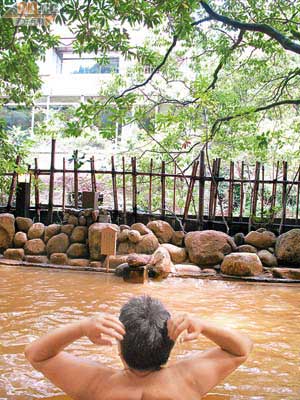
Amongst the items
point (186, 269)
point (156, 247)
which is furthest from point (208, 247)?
point (156, 247)

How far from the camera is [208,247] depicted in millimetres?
7887

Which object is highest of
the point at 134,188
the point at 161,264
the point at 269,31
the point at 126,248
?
the point at 269,31

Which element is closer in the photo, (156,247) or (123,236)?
(156,247)

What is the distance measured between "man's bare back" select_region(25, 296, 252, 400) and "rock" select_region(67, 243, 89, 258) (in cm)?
683

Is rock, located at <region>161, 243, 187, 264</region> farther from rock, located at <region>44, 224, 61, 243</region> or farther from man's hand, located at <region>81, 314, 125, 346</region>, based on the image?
man's hand, located at <region>81, 314, 125, 346</region>

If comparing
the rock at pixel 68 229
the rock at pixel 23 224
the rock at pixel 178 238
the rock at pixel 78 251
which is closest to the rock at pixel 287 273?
the rock at pixel 178 238

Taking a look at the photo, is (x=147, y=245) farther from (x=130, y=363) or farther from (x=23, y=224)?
(x=130, y=363)

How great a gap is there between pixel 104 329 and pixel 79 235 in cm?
724

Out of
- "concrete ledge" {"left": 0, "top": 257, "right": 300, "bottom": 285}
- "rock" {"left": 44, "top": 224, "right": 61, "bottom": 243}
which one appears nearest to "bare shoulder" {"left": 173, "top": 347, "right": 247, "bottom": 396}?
"concrete ledge" {"left": 0, "top": 257, "right": 300, "bottom": 285}

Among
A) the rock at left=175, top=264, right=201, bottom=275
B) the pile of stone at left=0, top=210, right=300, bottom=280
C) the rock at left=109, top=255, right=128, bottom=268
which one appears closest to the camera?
the pile of stone at left=0, top=210, right=300, bottom=280

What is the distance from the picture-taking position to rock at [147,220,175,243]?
8633 millimetres

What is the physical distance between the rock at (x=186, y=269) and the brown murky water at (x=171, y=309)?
0.34 meters

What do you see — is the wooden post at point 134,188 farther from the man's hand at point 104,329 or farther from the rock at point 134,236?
the man's hand at point 104,329

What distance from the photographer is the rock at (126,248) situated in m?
8.27
